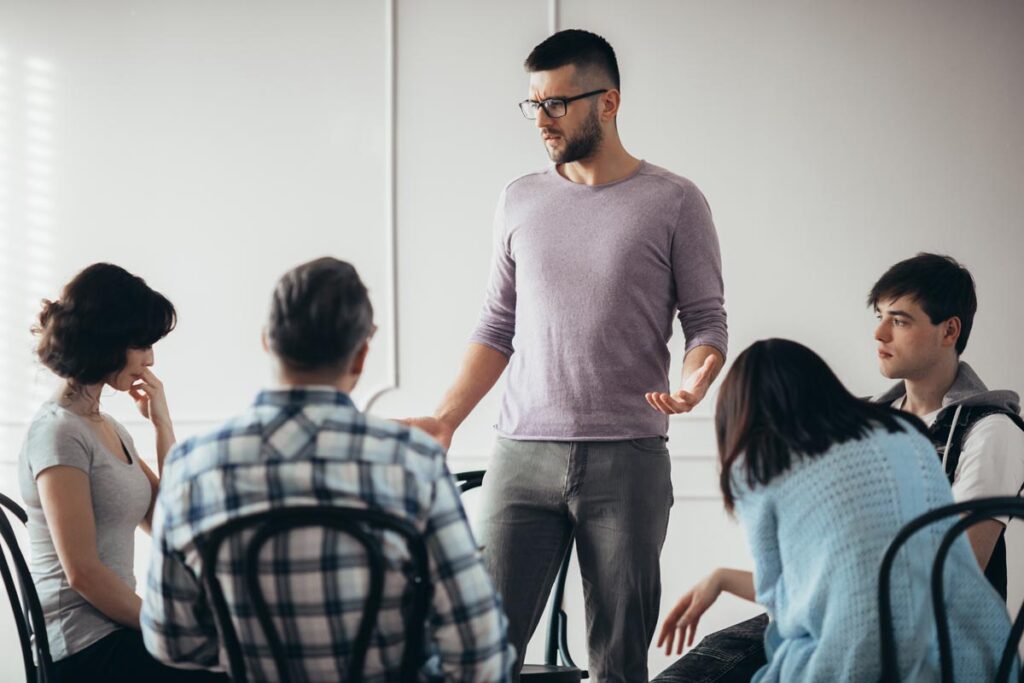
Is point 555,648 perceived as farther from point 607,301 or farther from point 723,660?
point 607,301

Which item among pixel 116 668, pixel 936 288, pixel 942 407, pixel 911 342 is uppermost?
pixel 936 288

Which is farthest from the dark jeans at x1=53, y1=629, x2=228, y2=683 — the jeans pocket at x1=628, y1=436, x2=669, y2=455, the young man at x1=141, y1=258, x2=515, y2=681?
the jeans pocket at x1=628, y1=436, x2=669, y2=455

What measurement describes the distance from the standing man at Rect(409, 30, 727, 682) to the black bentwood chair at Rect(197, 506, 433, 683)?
0.66 m

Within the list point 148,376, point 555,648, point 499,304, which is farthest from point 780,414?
point 148,376

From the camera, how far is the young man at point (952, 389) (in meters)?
1.92

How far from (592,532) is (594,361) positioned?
12.3 inches

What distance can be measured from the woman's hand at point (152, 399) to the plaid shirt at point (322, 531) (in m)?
0.90

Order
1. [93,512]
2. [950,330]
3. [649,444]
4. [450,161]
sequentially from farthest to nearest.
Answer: [450,161] → [950,330] → [649,444] → [93,512]

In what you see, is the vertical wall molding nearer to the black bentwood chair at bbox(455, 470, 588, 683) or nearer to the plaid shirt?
the black bentwood chair at bbox(455, 470, 588, 683)

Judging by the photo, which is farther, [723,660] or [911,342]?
[911,342]

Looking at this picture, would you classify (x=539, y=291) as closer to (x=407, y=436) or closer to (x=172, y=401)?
(x=407, y=436)

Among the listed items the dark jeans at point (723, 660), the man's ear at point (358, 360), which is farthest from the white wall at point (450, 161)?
the man's ear at point (358, 360)

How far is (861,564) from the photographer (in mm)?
1459

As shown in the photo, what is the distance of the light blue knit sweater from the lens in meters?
1.47
